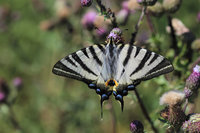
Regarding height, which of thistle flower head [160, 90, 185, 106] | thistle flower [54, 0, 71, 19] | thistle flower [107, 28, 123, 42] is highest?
thistle flower [54, 0, 71, 19]

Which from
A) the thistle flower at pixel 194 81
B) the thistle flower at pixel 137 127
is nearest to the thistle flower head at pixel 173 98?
the thistle flower at pixel 194 81

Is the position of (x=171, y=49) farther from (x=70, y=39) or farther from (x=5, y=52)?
(x=5, y=52)

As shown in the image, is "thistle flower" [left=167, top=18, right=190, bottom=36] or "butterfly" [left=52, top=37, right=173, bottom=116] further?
"thistle flower" [left=167, top=18, right=190, bottom=36]

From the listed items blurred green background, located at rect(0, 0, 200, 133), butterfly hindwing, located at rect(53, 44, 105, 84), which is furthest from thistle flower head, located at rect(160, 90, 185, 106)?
blurred green background, located at rect(0, 0, 200, 133)

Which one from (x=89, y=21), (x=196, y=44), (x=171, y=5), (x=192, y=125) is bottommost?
(x=192, y=125)

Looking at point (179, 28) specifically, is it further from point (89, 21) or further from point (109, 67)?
point (89, 21)

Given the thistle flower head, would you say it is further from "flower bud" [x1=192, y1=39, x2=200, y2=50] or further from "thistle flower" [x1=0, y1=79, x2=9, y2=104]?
"thistle flower" [x1=0, y1=79, x2=9, y2=104]

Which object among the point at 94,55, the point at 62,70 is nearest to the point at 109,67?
the point at 94,55
